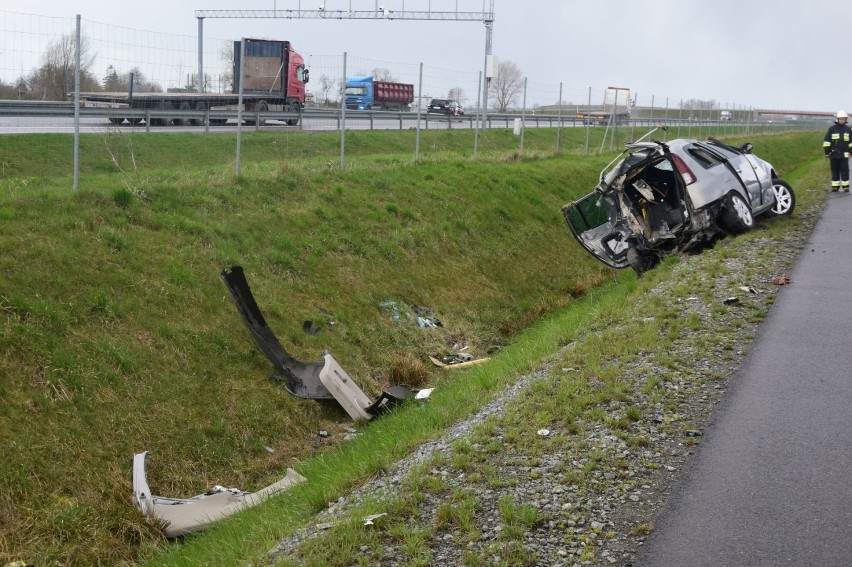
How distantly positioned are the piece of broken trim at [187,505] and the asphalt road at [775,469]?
367 cm

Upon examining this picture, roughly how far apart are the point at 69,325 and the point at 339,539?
5.21 metres

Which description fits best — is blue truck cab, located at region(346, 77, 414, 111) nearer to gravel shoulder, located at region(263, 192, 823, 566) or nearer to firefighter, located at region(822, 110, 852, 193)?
firefighter, located at region(822, 110, 852, 193)

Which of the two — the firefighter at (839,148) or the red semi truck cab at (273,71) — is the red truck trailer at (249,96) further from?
the firefighter at (839,148)

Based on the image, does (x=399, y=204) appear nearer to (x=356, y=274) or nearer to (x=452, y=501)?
(x=356, y=274)

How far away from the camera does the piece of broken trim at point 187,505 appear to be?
781 cm

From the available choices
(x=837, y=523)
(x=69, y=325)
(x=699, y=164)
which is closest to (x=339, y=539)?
(x=837, y=523)

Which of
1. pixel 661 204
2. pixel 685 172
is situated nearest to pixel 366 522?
pixel 685 172

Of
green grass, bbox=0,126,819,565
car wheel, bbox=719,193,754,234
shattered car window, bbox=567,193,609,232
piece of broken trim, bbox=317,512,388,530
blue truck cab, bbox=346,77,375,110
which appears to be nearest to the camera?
piece of broken trim, bbox=317,512,388,530

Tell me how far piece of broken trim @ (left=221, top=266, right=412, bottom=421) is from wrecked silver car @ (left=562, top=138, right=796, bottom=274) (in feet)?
18.6

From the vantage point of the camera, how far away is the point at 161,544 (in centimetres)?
772

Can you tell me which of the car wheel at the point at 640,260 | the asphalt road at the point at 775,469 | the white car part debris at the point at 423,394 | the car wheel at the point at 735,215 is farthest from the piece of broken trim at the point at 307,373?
the car wheel at the point at 735,215

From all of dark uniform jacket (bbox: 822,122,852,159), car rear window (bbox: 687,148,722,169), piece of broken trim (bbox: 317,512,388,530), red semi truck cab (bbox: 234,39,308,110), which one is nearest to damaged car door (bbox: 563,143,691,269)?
car rear window (bbox: 687,148,722,169)

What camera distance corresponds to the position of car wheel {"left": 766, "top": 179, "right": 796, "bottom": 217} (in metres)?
17.5

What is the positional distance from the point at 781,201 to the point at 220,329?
11.7m
